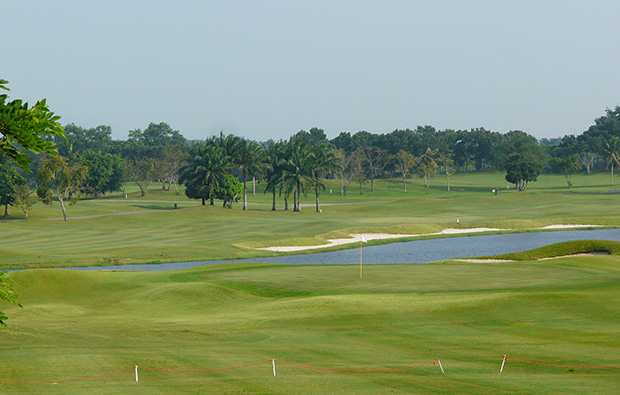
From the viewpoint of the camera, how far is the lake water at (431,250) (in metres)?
64.9

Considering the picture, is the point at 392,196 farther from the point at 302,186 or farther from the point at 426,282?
the point at 426,282

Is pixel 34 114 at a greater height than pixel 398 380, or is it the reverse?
pixel 34 114

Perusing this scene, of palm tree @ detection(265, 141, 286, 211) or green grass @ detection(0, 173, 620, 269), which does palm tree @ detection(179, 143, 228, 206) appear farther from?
palm tree @ detection(265, 141, 286, 211)

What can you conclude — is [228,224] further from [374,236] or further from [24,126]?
[24,126]

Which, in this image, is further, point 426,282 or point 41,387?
point 426,282

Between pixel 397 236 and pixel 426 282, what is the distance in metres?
46.7

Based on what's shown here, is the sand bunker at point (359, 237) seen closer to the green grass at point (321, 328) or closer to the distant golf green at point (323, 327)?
the distant golf green at point (323, 327)

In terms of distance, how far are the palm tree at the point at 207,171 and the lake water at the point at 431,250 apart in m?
52.8

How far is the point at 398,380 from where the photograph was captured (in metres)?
18.6

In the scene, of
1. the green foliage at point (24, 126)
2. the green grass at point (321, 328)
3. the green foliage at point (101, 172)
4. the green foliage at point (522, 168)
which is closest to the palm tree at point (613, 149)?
the green foliage at point (522, 168)

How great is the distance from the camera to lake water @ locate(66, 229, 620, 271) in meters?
64.9

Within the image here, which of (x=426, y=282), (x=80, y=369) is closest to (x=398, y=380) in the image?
(x=80, y=369)

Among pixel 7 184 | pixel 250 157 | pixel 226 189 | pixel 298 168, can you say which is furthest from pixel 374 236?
pixel 7 184

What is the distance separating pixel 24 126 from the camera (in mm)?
9180
